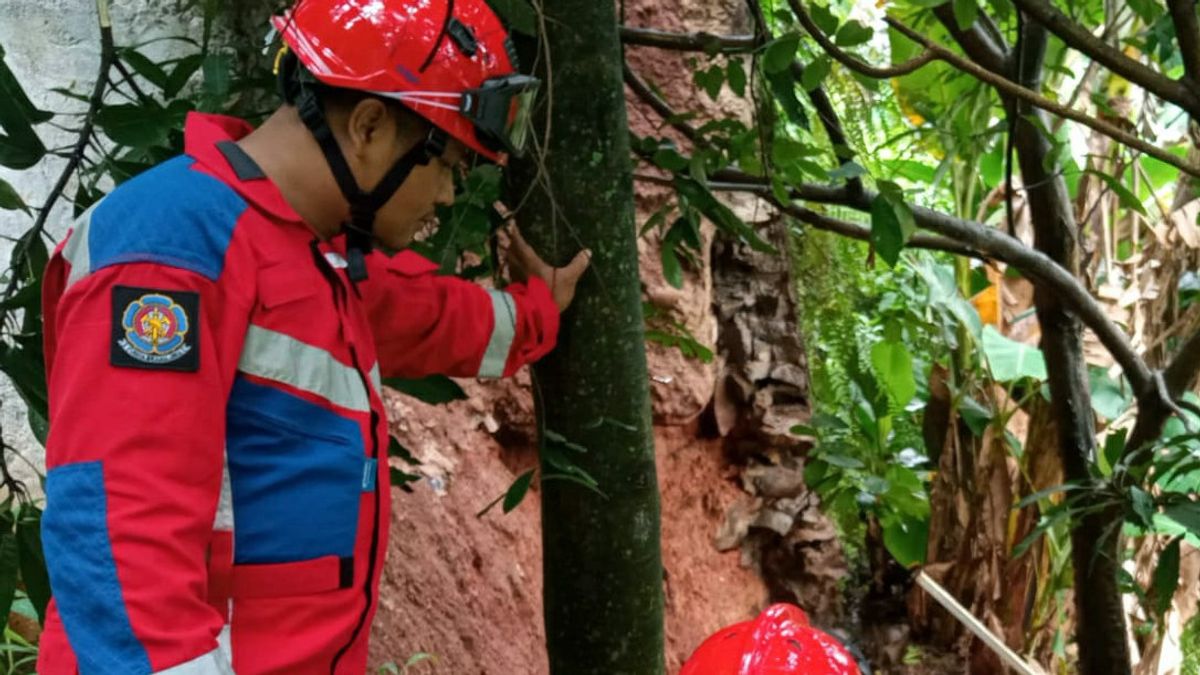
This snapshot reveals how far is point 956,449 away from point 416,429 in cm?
222

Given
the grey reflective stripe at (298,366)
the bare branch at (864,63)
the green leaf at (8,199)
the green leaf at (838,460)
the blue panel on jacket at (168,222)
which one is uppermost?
the bare branch at (864,63)

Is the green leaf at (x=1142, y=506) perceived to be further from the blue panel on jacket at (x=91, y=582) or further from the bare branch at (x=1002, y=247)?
the blue panel on jacket at (x=91, y=582)

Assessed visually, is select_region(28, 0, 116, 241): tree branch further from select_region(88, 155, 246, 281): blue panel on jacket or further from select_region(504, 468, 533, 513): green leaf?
select_region(504, 468, 533, 513): green leaf

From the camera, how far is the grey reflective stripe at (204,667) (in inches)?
54.9

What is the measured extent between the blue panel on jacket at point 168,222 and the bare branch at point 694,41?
94 centimetres

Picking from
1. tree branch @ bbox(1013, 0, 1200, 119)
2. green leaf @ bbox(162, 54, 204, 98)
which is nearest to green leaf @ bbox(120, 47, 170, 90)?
green leaf @ bbox(162, 54, 204, 98)

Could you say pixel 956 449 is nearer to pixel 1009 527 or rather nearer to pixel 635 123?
pixel 1009 527

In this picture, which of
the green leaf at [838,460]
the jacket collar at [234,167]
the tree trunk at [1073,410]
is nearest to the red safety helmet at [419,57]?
the jacket collar at [234,167]

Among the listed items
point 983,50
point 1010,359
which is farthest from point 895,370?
point 983,50

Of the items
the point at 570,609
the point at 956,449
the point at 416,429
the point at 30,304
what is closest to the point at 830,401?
the point at 956,449

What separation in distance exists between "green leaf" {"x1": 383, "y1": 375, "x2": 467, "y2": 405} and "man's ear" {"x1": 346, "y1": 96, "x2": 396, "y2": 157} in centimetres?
52

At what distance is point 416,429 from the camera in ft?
12.1

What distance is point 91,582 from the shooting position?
137 cm

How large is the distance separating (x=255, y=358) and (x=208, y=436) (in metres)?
0.14
